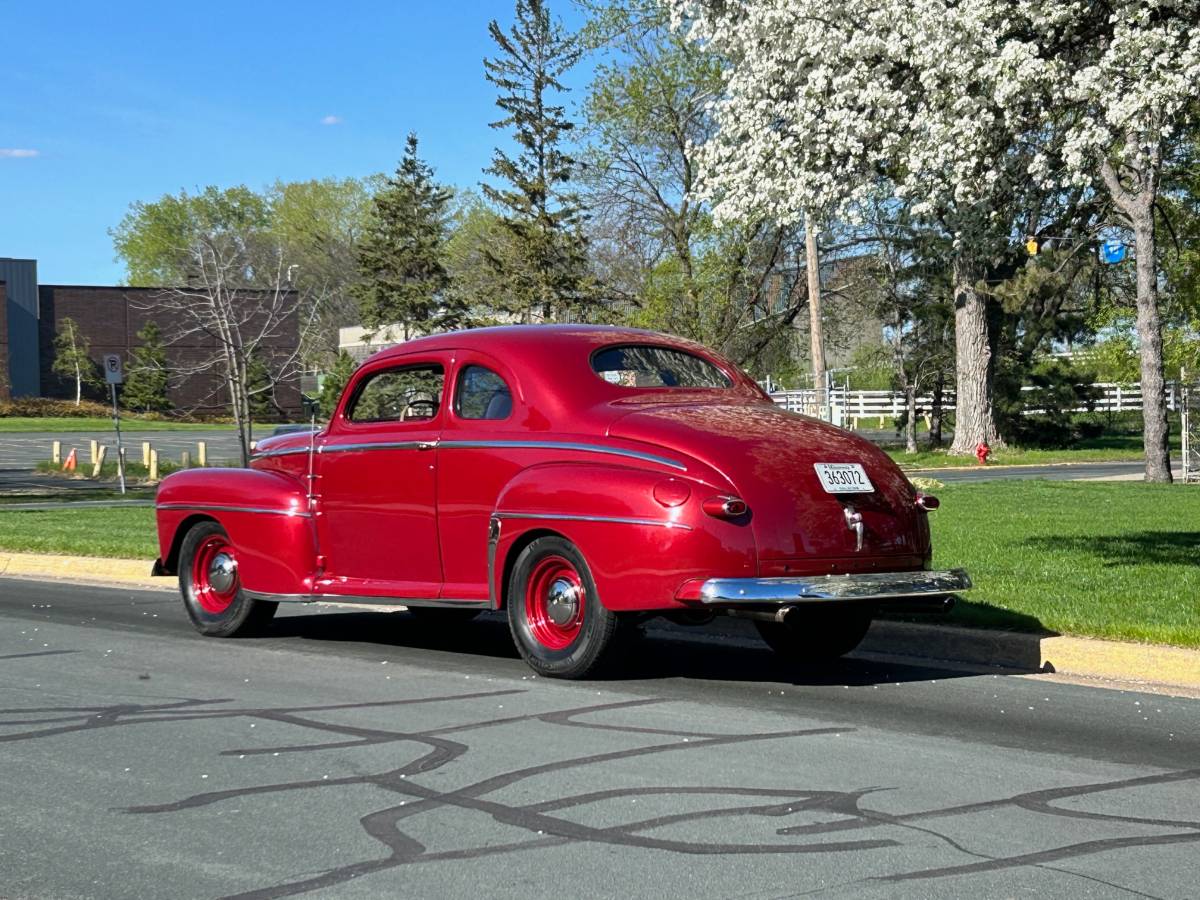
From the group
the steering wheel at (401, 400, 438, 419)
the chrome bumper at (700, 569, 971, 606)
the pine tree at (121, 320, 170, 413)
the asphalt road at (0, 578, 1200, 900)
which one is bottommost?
the asphalt road at (0, 578, 1200, 900)

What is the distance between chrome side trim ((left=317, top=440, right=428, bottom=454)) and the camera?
8.60 m

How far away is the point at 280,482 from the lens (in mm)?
9445

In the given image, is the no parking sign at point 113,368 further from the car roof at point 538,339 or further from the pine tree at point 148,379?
the pine tree at point 148,379

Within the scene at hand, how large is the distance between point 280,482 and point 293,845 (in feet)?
16.1

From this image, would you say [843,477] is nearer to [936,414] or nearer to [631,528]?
[631,528]

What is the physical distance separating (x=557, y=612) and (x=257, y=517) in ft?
8.60

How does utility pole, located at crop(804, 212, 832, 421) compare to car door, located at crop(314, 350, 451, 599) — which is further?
utility pole, located at crop(804, 212, 832, 421)

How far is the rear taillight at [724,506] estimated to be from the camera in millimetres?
7062

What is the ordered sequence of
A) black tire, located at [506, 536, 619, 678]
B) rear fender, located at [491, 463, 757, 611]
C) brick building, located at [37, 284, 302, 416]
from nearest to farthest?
rear fender, located at [491, 463, 757, 611], black tire, located at [506, 536, 619, 678], brick building, located at [37, 284, 302, 416]

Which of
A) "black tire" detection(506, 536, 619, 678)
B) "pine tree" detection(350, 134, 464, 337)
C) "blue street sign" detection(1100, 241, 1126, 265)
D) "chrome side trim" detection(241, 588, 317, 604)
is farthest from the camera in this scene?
"pine tree" detection(350, 134, 464, 337)

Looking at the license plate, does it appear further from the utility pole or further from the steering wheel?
the utility pole

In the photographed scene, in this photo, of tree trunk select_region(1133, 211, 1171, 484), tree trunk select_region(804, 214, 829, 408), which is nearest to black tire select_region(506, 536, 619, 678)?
tree trunk select_region(1133, 211, 1171, 484)

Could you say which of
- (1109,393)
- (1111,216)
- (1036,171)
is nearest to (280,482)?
(1036,171)

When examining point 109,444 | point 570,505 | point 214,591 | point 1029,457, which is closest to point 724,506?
point 570,505
